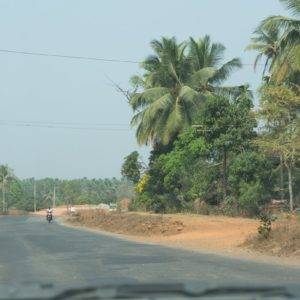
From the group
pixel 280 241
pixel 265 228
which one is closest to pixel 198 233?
pixel 265 228

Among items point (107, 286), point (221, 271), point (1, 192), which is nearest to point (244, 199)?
point (221, 271)

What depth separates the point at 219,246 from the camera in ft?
76.7

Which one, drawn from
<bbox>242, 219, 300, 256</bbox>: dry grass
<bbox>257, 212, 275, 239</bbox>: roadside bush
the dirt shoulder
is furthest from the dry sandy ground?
<bbox>257, 212, 275, 239</bbox>: roadside bush

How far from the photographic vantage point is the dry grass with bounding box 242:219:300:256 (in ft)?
63.2

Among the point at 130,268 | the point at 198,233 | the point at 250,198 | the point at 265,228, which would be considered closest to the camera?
the point at 130,268

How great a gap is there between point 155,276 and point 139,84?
38.2 metres

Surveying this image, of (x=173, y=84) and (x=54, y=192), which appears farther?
(x=54, y=192)

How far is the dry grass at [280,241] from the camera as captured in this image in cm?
1927

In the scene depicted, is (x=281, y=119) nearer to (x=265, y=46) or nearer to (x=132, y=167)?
(x=265, y=46)

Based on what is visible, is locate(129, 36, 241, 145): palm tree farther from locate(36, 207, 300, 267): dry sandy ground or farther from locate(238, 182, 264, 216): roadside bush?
locate(238, 182, 264, 216): roadside bush

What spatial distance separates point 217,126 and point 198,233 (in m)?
9.34

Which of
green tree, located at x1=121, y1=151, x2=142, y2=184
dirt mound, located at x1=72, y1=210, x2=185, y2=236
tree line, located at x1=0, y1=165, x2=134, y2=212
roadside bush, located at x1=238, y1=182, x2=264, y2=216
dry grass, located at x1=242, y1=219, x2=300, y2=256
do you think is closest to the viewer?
dry grass, located at x1=242, y1=219, x2=300, y2=256

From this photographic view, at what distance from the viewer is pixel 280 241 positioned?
802 inches

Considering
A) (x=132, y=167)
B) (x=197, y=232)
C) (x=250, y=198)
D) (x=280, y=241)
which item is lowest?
(x=280, y=241)
